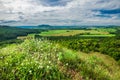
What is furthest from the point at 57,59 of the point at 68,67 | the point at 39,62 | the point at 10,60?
the point at 10,60

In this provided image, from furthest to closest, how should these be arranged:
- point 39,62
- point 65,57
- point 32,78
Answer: point 65,57, point 39,62, point 32,78

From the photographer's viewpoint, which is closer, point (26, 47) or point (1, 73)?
point (1, 73)

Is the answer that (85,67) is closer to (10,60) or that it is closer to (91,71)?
(91,71)

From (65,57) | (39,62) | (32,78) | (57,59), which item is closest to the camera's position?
(32,78)

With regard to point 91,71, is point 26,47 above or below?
above

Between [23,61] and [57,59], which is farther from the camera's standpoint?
[57,59]

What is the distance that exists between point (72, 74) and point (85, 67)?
137 cm

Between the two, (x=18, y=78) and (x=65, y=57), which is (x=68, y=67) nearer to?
(x=65, y=57)

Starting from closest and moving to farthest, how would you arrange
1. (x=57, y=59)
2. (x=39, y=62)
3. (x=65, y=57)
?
(x=39, y=62) → (x=57, y=59) → (x=65, y=57)

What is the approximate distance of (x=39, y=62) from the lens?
808cm

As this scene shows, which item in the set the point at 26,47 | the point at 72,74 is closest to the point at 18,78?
the point at 72,74

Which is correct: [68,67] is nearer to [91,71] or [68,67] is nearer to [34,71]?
[91,71]

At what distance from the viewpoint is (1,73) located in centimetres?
773

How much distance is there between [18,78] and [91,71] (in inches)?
126
